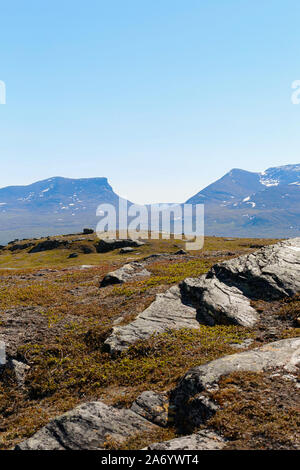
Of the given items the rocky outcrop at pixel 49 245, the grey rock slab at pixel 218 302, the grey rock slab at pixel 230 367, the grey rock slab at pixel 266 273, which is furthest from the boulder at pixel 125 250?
the grey rock slab at pixel 230 367

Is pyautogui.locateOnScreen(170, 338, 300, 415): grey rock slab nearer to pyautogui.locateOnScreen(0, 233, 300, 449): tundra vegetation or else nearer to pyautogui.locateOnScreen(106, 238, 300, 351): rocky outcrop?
pyautogui.locateOnScreen(0, 233, 300, 449): tundra vegetation

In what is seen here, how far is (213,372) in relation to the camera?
15.3m

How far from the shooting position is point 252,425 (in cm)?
1173

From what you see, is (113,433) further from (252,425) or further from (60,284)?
(60,284)

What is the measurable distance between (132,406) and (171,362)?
4.79 m

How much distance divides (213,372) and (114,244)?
108566 millimetres

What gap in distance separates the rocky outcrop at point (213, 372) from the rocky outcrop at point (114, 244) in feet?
343

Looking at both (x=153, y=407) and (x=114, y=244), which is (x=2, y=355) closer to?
(x=153, y=407)

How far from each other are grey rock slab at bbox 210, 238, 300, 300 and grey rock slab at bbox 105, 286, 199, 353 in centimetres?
597

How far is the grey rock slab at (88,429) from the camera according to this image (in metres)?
12.1

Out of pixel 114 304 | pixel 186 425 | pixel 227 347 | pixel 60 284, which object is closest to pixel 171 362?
pixel 227 347
